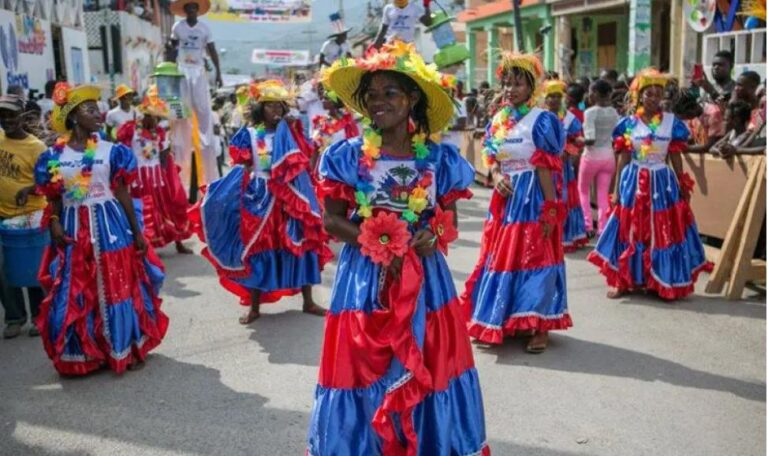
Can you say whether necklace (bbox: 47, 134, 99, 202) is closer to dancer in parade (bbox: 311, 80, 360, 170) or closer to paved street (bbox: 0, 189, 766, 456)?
paved street (bbox: 0, 189, 766, 456)

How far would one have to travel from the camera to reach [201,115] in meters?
11.7

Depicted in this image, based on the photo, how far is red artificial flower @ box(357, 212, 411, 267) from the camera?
10.4ft

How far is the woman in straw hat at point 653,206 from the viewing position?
671cm

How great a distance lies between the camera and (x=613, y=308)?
22.0 ft

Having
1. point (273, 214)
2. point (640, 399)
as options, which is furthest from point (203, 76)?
point (640, 399)

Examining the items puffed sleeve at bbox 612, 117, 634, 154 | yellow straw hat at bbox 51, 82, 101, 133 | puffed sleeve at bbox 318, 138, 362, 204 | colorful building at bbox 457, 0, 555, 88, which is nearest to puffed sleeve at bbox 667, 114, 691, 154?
puffed sleeve at bbox 612, 117, 634, 154

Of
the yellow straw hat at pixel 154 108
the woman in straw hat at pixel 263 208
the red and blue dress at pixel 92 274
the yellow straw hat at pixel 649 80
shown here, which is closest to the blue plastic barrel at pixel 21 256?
the red and blue dress at pixel 92 274

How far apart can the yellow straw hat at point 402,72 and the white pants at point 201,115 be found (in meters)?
8.19

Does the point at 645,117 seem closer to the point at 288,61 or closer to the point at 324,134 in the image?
the point at 324,134

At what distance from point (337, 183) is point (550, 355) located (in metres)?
2.85

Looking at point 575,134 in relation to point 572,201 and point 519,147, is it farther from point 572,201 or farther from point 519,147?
point 519,147

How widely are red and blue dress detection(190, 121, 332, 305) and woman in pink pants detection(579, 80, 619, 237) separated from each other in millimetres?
4239

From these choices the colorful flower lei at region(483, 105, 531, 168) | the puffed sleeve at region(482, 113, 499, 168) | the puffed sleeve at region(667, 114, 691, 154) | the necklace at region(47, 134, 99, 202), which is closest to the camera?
the necklace at region(47, 134, 99, 202)

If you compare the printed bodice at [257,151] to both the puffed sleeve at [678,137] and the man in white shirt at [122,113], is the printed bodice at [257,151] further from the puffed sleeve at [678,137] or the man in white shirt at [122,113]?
the man in white shirt at [122,113]
